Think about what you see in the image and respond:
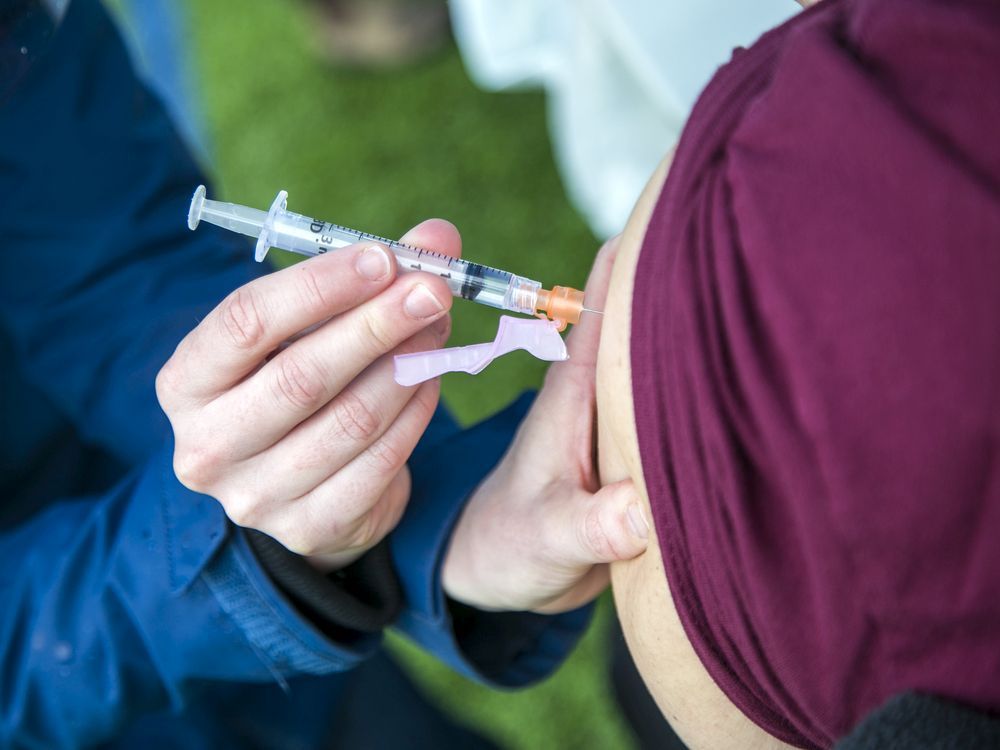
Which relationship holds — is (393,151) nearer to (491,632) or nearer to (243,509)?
(491,632)

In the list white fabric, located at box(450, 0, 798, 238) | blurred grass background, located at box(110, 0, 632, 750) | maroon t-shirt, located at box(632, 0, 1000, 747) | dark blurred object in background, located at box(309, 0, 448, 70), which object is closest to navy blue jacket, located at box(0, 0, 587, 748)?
maroon t-shirt, located at box(632, 0, 1000, 747)

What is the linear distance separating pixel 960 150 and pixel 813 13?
0.62ft

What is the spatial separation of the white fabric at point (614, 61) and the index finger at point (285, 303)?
70cm

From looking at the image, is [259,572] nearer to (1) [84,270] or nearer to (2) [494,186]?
(1) [84,270]

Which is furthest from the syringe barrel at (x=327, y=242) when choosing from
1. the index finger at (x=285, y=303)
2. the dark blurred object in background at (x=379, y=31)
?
the dark blurred object in background at (x=379, y=31)

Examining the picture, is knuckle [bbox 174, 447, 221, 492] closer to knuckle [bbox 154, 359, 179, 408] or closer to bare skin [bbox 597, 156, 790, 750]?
knuckle [bbox 154, 359, 179, 408]

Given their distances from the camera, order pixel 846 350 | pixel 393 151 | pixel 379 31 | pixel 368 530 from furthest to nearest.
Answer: pixel 379 31 < pixel 393 151 < pixel 368 530 < pixel 846 350

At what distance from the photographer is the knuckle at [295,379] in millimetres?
753

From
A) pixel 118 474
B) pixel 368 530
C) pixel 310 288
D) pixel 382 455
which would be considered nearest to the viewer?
pixel 310 288

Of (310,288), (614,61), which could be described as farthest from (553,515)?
(614,61)

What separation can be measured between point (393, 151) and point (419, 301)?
85.0 inches

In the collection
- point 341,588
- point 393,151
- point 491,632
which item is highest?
point 341,588

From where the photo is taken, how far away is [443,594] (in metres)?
1.08

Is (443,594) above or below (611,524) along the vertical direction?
below
